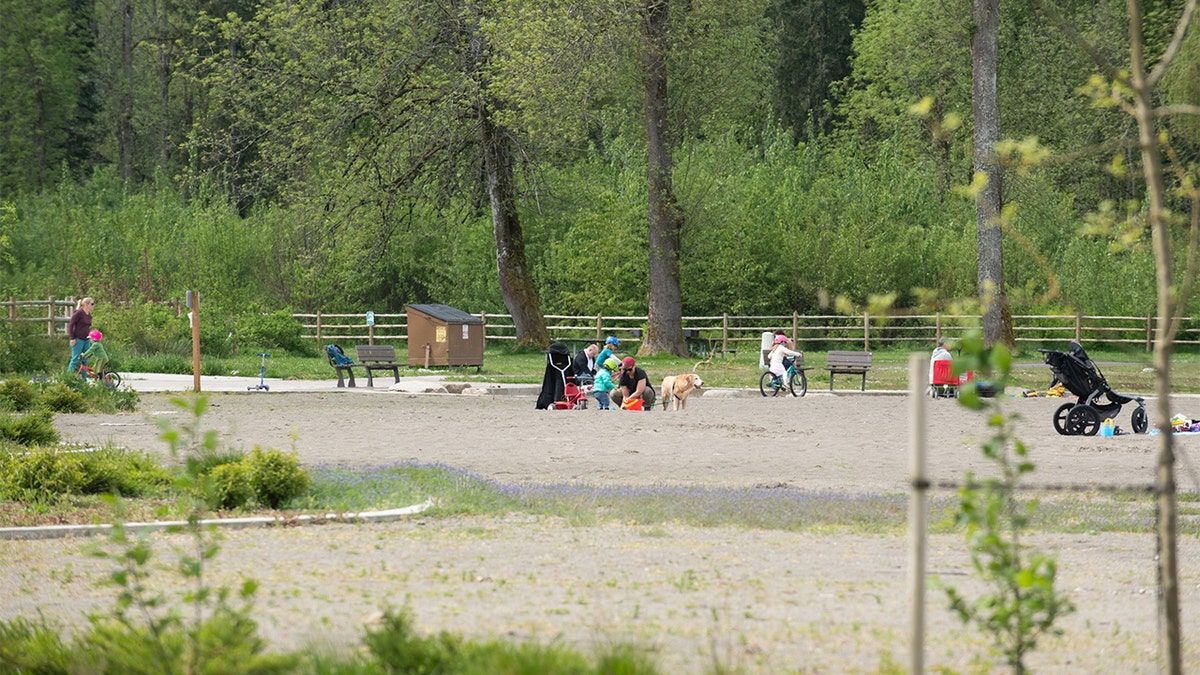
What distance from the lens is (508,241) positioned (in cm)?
3947

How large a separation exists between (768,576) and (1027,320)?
38.0 metres

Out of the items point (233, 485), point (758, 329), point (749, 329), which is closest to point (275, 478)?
point (233, 485)

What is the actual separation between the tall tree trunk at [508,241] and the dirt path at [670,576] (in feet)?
73.7

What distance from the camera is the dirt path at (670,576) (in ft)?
20.9

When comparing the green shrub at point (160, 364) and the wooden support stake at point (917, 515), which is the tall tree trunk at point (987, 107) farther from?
the wooden support stake at point (917, 515)

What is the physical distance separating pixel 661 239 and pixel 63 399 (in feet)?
67.0

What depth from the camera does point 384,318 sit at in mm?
47906

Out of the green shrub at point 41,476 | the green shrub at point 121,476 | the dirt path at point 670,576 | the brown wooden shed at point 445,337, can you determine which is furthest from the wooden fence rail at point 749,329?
the green shrub at point 41,476

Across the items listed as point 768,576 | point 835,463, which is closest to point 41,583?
point 768,576

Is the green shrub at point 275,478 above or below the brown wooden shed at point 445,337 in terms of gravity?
below

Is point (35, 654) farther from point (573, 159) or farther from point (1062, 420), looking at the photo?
point (573, 159)

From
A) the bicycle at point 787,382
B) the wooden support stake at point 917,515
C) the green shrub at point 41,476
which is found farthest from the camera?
the bicycle at point 787,382

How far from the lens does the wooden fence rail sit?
4109 centimetres

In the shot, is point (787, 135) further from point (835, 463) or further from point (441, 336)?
point (835, 463)
